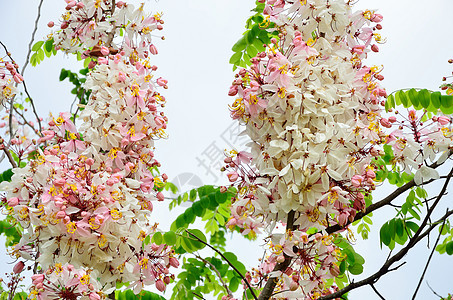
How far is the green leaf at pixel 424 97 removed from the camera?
8.53 ft

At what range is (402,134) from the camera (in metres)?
2.13

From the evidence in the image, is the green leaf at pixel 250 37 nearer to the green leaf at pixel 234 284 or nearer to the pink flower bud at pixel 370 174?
the pink flower bud at pixel 370 174

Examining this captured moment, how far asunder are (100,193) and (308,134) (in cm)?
88

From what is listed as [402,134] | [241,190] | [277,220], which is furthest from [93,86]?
[402,134]

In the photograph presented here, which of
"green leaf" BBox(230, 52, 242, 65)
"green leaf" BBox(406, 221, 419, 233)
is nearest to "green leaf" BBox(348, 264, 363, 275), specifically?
"green leaf" BBox(406, 221, 419, 233)

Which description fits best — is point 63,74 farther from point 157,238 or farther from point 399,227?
point 399,227

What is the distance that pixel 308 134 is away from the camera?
1.83 m

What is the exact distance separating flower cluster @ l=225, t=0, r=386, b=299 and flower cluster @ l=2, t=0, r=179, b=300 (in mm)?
474

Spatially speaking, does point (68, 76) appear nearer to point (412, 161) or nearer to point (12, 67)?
point (12, 67)

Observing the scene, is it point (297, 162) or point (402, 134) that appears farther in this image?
point (402, 134)

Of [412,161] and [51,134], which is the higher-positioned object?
[412,161]

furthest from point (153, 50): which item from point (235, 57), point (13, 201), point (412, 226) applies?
point (412, 226)

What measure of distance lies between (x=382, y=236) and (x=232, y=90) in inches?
39.7

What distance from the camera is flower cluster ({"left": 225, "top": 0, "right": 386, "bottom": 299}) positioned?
1.85m
